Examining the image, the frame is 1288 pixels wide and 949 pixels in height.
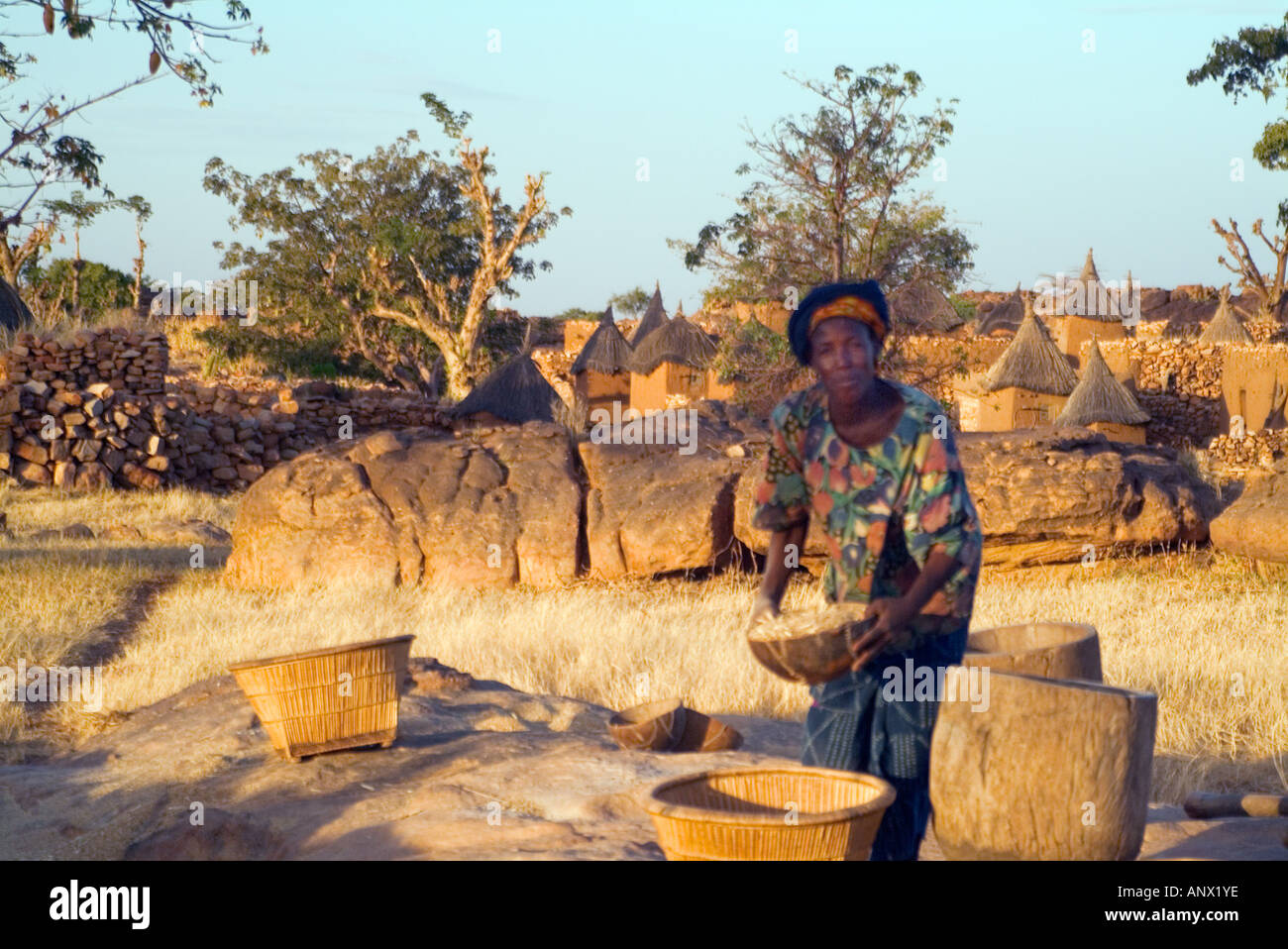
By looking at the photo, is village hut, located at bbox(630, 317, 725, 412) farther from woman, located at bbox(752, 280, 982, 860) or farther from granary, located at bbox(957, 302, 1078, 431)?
woman, located at bbox(752, 280, 982, 860)

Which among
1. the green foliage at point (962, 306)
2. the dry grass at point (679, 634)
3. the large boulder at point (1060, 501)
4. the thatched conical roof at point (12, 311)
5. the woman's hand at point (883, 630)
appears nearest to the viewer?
the woman's hand at point (883, 630)

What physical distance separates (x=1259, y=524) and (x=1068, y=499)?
1.42 meters

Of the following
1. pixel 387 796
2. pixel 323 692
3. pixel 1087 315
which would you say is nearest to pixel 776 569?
pixel 387 796

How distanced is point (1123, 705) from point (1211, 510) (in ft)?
28.4

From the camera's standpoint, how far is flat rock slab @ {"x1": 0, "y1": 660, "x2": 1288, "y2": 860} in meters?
4.55

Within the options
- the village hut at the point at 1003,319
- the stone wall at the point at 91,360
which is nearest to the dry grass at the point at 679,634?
the stone wall at the point at 91,360

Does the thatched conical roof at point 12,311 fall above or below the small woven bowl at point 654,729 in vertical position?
above

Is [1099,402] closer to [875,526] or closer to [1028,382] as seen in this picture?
[1028,382]

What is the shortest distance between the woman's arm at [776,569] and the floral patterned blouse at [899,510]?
0.11m

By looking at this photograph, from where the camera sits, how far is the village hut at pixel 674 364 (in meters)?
25.3

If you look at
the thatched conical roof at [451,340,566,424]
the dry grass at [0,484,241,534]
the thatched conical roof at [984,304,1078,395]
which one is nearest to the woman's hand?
the dry grass at [0,484,241,534]

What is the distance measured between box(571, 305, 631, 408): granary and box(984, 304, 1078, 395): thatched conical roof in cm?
812

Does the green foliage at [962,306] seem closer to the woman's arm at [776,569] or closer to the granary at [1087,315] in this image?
the woman's arm at [776,569]
